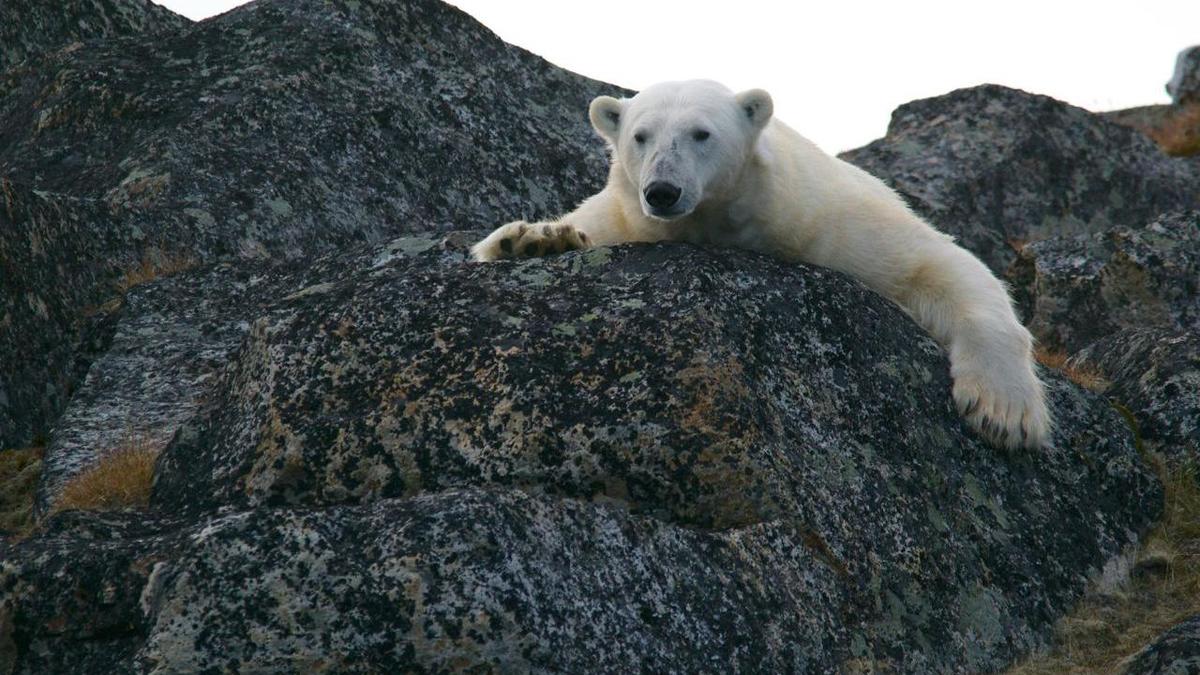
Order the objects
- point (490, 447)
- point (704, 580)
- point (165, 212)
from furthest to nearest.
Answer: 1. point (165, 212)
2. point (490, 447)
3. point (704, 580)

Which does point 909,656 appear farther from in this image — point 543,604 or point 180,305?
point 180,305

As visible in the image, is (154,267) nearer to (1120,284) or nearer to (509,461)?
(509,461)

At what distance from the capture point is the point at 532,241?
6117mm

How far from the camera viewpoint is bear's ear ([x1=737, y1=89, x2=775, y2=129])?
22.1ft

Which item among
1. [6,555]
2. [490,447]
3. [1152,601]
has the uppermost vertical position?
[490,447]

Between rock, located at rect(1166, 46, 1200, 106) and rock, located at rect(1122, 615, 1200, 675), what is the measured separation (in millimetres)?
17851

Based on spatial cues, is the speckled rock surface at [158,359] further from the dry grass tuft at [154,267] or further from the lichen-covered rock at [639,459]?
the lichen-covered rock at [639,459]

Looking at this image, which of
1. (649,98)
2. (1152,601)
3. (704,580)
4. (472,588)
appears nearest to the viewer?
(472,588)

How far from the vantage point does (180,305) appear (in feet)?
24.0

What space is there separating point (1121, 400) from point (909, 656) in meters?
2.99

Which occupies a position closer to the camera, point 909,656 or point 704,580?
point 704,580

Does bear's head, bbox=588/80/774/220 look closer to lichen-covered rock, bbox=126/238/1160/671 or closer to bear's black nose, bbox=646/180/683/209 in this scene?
bear's black nose, bbox=646/180/683/209

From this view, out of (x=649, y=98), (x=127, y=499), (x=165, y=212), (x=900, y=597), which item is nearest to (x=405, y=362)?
(x=127, y=499)

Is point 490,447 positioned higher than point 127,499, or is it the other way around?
point 490,447
